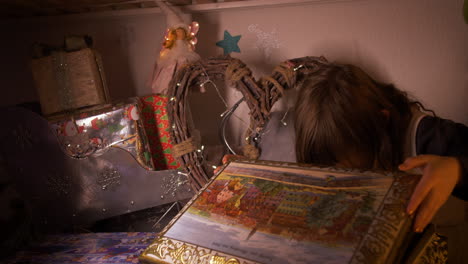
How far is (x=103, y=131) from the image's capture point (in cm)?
90

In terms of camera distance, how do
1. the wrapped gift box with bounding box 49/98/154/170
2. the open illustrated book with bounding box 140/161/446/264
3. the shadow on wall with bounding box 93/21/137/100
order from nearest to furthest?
the open illustrated book with bounding box 140/161/446/264
the wrapped gift box with bounding box 49/98/154/170
the shadow on wall with bounding box 93/21/137/100

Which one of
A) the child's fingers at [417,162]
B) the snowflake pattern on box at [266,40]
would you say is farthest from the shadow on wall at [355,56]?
the child's fingers at [417,162]

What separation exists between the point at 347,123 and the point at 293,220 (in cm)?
26

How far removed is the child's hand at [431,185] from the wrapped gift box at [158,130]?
0.66 meters

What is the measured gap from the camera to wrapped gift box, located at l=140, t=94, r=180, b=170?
969mm

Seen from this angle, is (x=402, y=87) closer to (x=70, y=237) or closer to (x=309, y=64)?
(x=309, y=64)

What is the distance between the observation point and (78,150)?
887 mm

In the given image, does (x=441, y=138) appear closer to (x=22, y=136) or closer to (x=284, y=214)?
(x=284, y=214)

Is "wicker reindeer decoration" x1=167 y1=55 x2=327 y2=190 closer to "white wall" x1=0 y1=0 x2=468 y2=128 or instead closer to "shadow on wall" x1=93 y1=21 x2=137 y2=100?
"white wall" x1=0 y1=0 x2=468 y2=128

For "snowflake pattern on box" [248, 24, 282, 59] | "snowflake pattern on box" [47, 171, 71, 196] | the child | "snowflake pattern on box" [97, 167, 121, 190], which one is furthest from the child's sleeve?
"snowflake pattern on box" [47, 171, 71, 196]

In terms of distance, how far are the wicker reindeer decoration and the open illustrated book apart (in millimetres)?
236

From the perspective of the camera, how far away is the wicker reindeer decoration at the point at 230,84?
2.56 feet

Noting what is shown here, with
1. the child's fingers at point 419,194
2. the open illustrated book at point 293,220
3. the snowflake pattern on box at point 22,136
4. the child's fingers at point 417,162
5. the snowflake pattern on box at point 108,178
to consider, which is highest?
the snowflake pattern on box at point 22,136

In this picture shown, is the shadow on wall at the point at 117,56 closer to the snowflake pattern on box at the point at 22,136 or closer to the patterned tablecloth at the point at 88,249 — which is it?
the snowflake pattern on box at the point at 22,136
